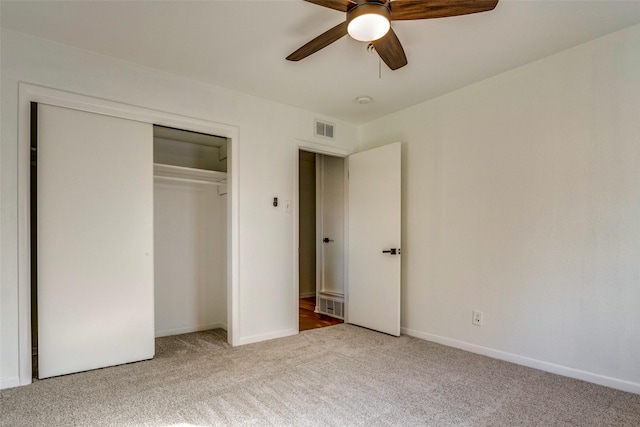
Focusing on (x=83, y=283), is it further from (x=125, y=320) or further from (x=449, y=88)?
(x=449, y=88)

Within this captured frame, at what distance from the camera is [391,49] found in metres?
2.15

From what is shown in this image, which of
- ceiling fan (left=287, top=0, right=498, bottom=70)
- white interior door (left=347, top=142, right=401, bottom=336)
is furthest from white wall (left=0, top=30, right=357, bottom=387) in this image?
ceiling fan (left=287, top=0, right=498, bottom=70)

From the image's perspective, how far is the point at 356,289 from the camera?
416 centimetres

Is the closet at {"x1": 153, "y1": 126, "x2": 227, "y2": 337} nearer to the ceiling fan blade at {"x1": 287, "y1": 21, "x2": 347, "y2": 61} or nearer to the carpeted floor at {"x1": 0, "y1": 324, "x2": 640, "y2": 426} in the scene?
the carpeted floor at {"x1": 0, "y1": 324, "x2": 640, "y2": 426}

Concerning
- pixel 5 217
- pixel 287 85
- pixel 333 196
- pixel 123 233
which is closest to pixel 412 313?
pixel 333 196

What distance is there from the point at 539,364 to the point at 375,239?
1.84 m

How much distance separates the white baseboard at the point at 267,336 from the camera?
3406 millimetres

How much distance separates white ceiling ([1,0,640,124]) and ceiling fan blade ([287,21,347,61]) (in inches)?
8.1

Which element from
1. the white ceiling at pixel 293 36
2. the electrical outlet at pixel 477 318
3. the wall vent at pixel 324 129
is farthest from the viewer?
the wall vent at pixel 324 129

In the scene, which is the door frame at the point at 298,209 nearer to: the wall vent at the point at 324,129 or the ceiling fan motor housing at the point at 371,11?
the wall vent at the point at 324,129

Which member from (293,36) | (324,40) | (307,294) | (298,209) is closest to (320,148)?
(298,209)

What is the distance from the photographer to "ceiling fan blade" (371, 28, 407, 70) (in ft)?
6.63

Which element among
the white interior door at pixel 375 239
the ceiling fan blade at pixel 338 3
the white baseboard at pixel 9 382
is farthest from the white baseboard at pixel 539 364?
the white baseboard at pixel 9 382

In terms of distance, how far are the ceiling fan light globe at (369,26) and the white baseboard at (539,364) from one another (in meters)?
2.66
